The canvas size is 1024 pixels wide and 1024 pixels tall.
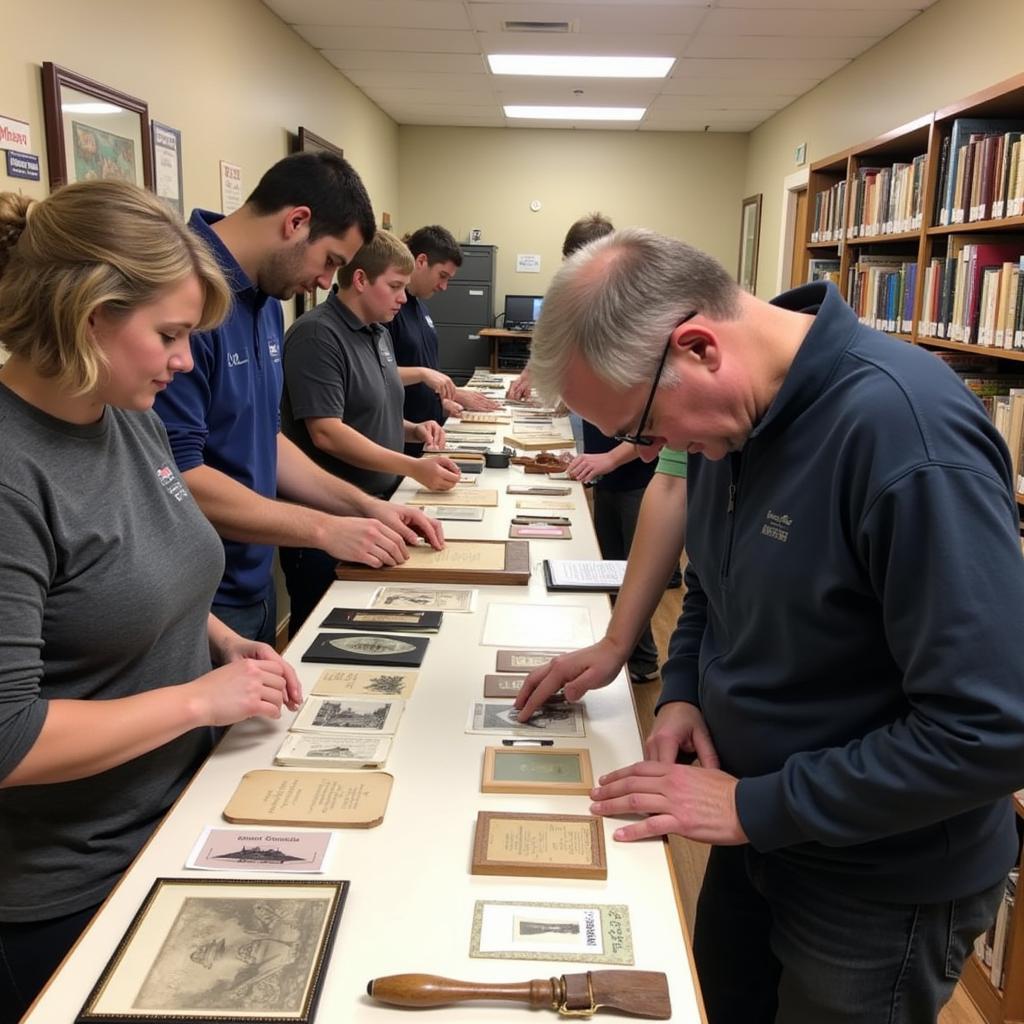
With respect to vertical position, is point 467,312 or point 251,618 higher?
point 467,312

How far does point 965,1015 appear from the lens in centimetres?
203

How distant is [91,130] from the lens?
2.82 metres

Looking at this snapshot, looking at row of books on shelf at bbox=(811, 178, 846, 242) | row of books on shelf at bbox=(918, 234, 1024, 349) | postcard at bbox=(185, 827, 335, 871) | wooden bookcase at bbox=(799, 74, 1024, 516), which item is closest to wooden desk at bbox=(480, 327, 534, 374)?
row of books on shelf at bbox=(811, 178, 846, 242)

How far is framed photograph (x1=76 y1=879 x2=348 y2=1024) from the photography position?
31.7 inches

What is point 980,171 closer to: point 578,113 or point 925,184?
point 925,184

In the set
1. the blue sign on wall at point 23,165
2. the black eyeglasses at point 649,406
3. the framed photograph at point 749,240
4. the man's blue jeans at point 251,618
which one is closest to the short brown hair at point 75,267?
the black eyeglasses at point 649,406

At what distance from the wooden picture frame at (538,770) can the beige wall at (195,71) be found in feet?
7.16

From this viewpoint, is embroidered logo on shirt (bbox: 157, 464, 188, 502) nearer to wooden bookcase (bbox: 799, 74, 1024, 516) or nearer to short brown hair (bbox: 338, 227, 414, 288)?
short brown hair (bbox: 338, 227, 414, 288)

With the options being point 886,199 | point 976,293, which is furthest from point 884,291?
point 976,293

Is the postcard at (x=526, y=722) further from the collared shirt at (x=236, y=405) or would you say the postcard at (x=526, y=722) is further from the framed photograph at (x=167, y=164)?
the framed photograph at (x=167, y=164)

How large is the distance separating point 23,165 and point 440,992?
253 cm

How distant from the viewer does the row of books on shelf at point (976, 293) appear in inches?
99.2

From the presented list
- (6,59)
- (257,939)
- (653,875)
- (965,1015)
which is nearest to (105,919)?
(257,939)

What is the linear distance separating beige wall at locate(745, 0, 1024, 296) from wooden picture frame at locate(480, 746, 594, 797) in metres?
3.56
